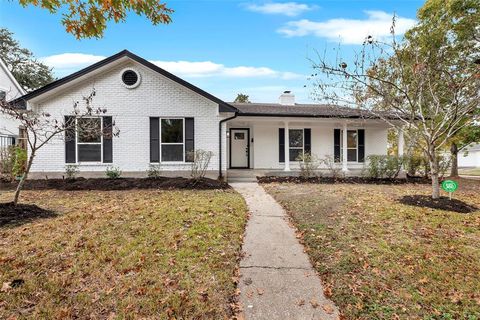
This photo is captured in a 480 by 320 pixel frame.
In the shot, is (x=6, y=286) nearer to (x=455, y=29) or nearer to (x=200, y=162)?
(x=200, y=162)

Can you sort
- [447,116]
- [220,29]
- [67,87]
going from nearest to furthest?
[447,116] < [220,29] < [67,87]

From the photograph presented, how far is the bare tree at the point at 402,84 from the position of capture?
7.66m

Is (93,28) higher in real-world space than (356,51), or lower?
lower

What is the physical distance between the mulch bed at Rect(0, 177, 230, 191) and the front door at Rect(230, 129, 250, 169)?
4.92 m

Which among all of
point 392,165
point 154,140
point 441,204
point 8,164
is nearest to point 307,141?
point 392,165

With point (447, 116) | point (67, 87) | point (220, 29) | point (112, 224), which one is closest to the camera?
point (112, 224)

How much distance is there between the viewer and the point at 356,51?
824 centimetres

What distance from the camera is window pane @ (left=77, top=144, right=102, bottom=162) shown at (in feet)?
38.7

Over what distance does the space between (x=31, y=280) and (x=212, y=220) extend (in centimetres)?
318

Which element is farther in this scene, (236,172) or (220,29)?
(236,172)

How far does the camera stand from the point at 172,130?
12.2 meters

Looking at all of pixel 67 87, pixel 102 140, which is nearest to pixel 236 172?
pixel 102 140

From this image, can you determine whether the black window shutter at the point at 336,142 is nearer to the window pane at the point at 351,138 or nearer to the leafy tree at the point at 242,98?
the window pane at the point at 351,138

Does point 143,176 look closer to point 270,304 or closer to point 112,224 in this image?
point 112,224
